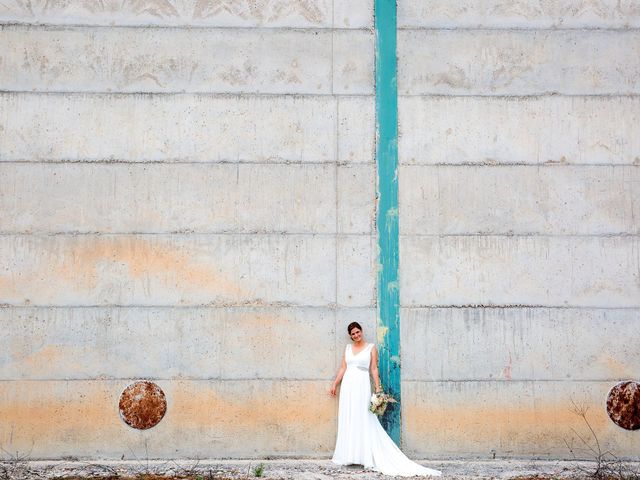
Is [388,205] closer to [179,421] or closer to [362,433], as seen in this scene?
[362,433]

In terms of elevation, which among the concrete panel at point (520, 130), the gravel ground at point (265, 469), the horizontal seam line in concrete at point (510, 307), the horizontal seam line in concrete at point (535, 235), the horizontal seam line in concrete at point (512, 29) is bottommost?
the gravel ground at point (265, 469)

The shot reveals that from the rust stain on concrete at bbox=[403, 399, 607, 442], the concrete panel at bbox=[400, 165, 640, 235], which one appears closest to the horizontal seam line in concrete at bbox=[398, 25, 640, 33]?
the concrete panel at bbox=[400, 165, 640, 235]

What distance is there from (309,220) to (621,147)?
12.2 ft

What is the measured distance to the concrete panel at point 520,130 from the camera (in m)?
7.90

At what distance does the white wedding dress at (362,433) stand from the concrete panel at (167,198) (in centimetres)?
163

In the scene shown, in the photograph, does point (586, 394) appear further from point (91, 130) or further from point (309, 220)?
point (91, 130)

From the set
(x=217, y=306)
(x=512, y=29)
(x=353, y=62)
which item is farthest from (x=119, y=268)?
(x=512, y=29)

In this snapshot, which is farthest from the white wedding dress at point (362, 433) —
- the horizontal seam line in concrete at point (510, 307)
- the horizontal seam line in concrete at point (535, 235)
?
the horizontal seam line in concrete at point (535, 235)

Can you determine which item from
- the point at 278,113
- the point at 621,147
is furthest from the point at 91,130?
the point at 621,147

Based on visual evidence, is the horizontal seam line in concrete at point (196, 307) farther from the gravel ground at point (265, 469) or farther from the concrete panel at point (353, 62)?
the concrete panel at point (353, 62)

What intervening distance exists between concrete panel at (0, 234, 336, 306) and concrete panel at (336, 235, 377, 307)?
0.10 metres

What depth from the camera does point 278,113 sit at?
26.0 feet

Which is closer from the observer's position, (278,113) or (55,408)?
(55,408)

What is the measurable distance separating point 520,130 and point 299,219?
9.14 feet
